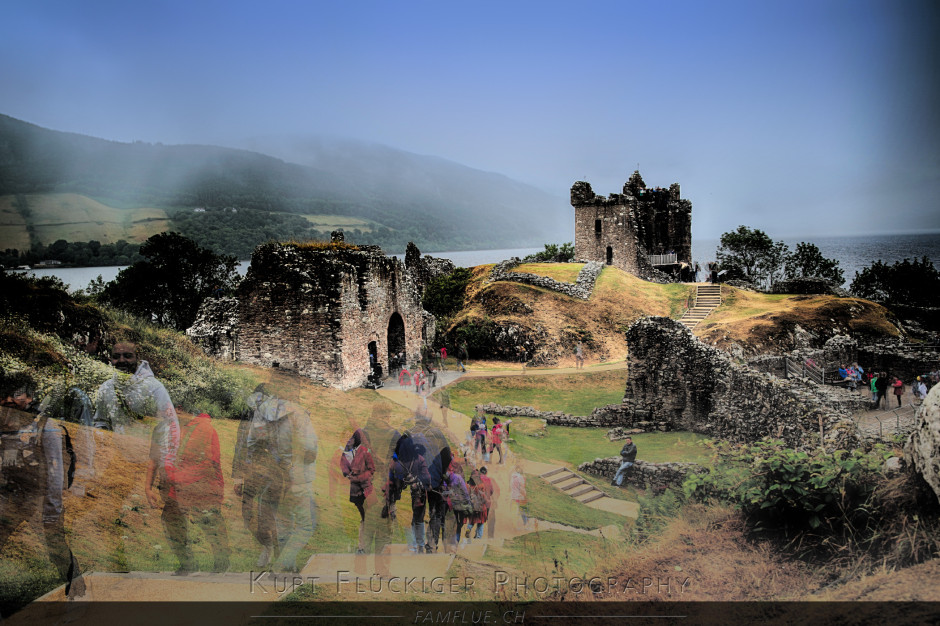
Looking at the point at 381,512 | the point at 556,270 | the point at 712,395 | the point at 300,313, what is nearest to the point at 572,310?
the point at 556,270

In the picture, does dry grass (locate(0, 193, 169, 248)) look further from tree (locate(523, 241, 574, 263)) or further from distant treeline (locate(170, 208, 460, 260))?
tree (locate(523, 241, 574, 263))

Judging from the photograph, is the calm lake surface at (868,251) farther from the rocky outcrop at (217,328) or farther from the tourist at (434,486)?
the tourist at (434,486)

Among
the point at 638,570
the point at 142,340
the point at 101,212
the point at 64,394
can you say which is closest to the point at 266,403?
the point at 64,394

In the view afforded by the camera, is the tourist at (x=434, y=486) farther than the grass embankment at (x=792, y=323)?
No

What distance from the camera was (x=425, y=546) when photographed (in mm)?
6820

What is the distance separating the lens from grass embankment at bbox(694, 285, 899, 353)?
22328 millimetres

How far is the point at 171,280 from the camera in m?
22.1

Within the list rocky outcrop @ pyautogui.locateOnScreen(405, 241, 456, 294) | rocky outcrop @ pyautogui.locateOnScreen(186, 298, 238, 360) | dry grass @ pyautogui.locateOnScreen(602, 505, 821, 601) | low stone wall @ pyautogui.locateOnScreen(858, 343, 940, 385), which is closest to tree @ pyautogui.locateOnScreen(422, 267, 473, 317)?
rocky outcrop @ pyautogui.locateOnScreen(405, 241, 456, 294)

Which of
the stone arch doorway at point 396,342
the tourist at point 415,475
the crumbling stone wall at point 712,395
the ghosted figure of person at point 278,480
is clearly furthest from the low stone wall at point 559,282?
the ghosted figure of person at point 278,480

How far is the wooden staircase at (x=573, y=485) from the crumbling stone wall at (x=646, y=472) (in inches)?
22.1

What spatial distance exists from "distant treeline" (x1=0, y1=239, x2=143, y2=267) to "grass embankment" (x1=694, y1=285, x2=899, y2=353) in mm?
21119

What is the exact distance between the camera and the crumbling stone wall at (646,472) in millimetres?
11555

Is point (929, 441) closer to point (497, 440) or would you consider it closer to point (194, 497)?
point (194, 497)

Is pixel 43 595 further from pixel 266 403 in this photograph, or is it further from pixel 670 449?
pixel 670 449
